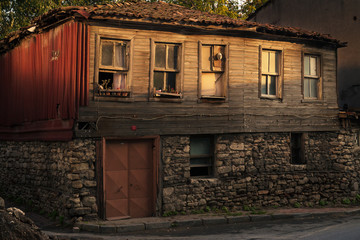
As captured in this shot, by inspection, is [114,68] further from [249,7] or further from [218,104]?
[249,7]

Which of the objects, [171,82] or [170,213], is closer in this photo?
[170,213]

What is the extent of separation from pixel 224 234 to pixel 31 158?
749cm

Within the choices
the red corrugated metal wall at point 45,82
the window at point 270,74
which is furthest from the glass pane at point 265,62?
the red corrugated metal wall at point 45,82

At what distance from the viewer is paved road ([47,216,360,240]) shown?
35.9 feet

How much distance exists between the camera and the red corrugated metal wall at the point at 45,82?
12.8 m

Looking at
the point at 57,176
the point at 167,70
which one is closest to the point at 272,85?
the point at 167,70

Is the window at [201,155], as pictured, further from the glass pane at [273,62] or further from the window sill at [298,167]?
the glass pane at [273,62]

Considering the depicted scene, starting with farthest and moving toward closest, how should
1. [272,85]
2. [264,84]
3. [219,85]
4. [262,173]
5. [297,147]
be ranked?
[297,147], [272,85], [264,84], [262,173], [219,85]

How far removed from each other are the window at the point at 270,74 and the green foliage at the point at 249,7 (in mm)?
16238

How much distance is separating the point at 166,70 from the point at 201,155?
2973 mm

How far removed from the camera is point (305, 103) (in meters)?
16.5

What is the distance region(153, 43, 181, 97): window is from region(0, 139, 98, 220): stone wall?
279 cm

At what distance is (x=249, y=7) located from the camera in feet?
105

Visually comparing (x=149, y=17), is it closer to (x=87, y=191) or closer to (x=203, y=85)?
(x=203, y=85)
